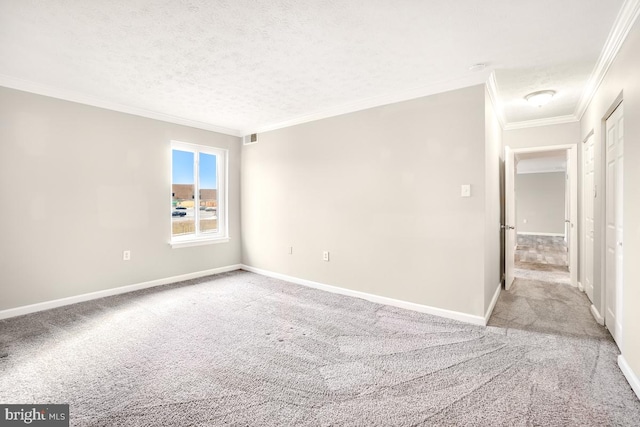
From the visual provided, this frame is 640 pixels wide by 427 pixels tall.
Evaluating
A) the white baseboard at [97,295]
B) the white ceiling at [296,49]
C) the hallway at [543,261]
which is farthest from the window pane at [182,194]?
the hallway at [543,261]

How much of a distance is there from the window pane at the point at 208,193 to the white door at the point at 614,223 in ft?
16.5

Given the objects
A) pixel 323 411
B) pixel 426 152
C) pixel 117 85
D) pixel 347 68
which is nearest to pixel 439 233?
pixel 426 152

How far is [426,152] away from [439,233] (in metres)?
0.89

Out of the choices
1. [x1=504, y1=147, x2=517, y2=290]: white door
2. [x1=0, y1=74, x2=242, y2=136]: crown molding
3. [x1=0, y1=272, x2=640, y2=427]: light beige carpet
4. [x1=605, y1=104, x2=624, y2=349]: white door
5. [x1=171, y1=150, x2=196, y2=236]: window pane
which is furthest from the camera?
[x1=171, y1=150, x2=196, y2=236]: window pane

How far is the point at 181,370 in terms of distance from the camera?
2145mm

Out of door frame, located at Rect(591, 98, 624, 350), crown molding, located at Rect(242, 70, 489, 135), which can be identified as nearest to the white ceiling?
crown molding, located at Rect(242, 70, 489, 135)

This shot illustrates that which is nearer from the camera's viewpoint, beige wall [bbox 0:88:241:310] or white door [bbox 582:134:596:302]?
beige wall [bbox 0:88:241:310]

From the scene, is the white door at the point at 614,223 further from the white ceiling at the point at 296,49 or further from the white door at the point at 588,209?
the white door at the point at 588,209

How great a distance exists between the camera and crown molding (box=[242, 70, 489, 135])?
115 inches

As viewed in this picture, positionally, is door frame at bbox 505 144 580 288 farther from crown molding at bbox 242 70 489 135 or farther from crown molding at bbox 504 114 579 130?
crown molding at bbox 242 70 489 135

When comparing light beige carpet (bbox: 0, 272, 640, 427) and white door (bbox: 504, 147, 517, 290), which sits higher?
white door (bbox: 504, 147, 517, 290)

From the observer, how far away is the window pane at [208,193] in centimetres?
490

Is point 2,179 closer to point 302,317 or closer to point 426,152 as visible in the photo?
point 302,317

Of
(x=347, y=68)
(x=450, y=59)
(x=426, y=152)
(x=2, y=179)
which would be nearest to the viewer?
(x=450, y=59)
